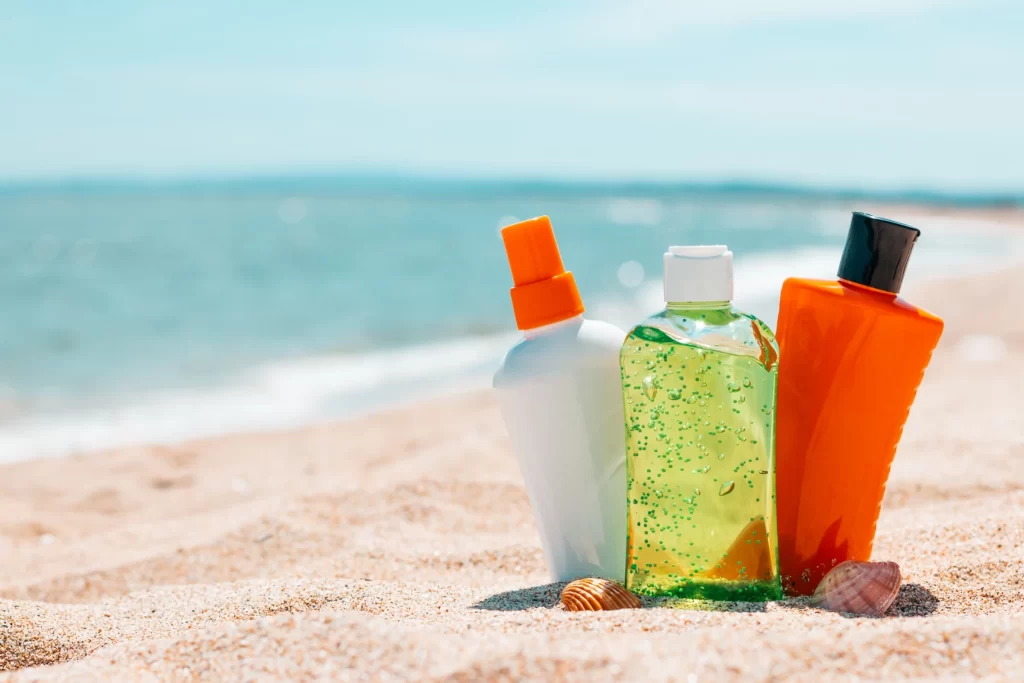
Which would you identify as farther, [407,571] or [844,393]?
[407,571]

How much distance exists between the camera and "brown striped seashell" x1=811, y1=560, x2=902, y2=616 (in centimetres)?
138

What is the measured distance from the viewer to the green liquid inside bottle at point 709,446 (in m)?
1.39

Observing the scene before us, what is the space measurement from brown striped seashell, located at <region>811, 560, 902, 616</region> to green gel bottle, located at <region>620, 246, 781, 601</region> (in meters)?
0.08

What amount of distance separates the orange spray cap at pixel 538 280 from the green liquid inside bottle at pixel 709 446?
0.62ft

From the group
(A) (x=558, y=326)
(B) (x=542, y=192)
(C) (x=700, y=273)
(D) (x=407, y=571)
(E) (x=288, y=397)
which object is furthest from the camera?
(B) (x=542, y=192)

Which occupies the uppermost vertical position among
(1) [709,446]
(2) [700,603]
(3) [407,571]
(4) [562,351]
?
(4) [562,351]

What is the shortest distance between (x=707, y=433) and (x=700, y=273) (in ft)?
0.82

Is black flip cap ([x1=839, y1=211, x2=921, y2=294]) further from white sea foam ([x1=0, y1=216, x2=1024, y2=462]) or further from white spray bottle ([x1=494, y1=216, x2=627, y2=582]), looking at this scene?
white sea foam ([x1=0, y1=216, x2=1024, y2=462])

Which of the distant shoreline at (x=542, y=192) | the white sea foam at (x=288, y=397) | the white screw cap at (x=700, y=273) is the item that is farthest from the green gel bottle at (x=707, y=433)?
the distant shoreline at (x=542, y=192)

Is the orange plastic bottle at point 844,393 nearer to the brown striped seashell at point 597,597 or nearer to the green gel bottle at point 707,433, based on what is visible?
the green gel bottle at point 707,433

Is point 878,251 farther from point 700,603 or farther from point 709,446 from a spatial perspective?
point 700,603

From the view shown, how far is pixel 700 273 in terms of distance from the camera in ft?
4.52

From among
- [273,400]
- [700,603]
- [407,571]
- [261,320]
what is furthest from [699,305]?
[261,320]

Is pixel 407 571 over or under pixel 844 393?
under
